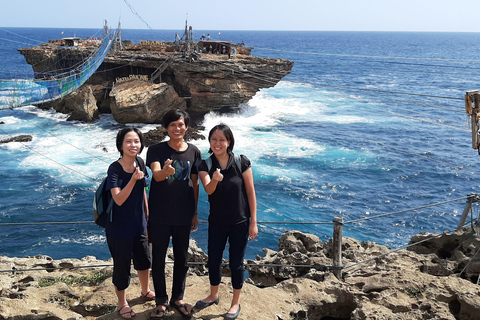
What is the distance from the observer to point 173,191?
493 cm

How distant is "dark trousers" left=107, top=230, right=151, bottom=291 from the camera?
5051 millimetres

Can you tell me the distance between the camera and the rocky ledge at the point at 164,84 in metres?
32.3

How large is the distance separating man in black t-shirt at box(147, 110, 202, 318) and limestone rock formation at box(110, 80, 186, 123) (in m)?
27.4

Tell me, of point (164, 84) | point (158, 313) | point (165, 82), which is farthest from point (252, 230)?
point (165, 82)

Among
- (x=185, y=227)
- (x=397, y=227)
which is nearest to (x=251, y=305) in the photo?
(x=185, y=227)

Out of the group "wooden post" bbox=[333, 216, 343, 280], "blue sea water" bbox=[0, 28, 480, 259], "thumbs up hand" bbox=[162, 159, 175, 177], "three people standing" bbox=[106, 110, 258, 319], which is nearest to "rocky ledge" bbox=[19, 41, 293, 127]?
"blue sea water" bbox=[0, 28, 480, 259]

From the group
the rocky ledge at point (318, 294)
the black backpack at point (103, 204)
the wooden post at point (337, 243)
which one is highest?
the black backpack at point (103, 204)

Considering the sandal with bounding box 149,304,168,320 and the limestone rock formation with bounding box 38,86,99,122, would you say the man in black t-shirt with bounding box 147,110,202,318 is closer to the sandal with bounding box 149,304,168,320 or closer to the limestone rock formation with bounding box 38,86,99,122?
the sandal with bounding box 149,304,168,320

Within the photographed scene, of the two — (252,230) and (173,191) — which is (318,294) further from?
(173,191)

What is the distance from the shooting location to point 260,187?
23812mm

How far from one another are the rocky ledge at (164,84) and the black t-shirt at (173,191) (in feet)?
90.2

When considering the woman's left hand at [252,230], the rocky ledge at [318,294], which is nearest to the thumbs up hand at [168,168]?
the woman's left hand at [252,230]

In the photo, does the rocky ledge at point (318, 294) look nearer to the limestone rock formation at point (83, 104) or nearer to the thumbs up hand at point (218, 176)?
the thumbs up hand at point (218, 176)

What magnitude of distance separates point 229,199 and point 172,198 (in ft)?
2.01
